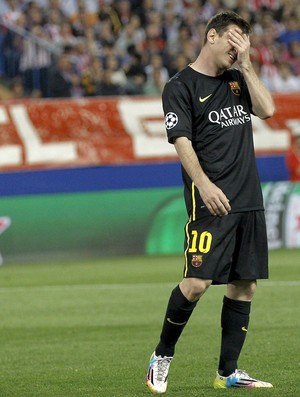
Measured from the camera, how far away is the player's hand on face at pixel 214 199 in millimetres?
6406

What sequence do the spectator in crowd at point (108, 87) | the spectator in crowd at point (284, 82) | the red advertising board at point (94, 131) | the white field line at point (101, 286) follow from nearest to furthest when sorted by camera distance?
the white field line at point (101, 286)
the red advertising board at point (94, 131)
the spectator in crowd at point (108, 87)
the spectator in crowd at point (284, 82)

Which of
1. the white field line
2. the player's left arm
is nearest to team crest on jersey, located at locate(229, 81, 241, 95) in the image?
the player's left arm

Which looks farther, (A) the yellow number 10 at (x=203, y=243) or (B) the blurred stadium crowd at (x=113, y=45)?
(B) the blurred stadium crowd at (x=113, y=45)

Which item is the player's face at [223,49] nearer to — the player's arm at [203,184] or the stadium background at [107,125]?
the player's arm at [203,184]

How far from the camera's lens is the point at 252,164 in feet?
22.4

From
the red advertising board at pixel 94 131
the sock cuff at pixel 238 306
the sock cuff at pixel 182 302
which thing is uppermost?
the sock cuff at pixel 182 302

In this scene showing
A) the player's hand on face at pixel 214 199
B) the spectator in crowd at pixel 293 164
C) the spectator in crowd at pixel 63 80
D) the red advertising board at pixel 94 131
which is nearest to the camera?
the player's hand on face at pixel 214 199

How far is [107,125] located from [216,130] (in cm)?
1253

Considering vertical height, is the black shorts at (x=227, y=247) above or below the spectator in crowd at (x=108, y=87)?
above

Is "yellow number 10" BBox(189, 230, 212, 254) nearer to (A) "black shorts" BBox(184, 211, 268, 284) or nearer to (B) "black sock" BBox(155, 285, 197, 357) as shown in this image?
(A) "black shorts" BBox(184, 211, 268, 284)

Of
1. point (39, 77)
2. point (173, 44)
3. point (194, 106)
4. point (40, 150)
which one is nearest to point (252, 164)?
point (194, 106)

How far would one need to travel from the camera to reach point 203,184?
6.44 metres

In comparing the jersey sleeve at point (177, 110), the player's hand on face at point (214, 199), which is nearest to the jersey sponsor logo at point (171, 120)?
the jersey sleeve at point (177, 110)

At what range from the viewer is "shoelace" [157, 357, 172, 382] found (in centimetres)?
677
